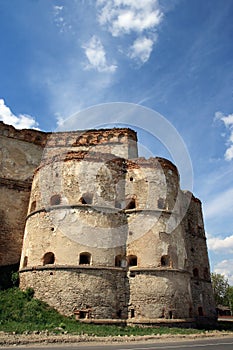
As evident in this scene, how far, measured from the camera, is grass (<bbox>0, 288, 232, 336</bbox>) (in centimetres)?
1201

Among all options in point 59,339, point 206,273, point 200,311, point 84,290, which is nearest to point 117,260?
point 84,290

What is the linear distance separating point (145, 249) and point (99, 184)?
4256 millimetres

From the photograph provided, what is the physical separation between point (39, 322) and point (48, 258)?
11.8ft

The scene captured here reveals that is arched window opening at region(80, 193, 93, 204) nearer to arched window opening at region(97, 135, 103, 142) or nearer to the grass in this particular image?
the grass

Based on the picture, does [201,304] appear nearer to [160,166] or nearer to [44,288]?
[160,166]

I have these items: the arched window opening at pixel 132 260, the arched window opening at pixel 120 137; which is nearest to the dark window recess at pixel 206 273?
the arched window opening at pixel 132 260

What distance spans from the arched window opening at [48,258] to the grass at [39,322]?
1529 millimetres

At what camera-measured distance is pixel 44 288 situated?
15.1 meters

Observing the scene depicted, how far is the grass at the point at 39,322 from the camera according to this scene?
12010mm

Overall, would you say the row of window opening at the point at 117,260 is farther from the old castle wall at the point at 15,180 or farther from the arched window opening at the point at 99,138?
the arched window opening at the point at 99,138

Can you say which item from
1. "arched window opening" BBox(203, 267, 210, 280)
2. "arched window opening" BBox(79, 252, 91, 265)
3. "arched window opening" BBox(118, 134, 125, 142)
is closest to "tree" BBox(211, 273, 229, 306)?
"arched window opening" BBox(203, 267, 210, 280)

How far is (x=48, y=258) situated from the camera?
16156mm

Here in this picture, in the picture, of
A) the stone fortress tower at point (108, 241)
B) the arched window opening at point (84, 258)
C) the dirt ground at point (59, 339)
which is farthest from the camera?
the arched window opening at point (84, 258)

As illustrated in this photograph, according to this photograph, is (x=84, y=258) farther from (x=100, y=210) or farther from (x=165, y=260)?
(x=165, y=260)
